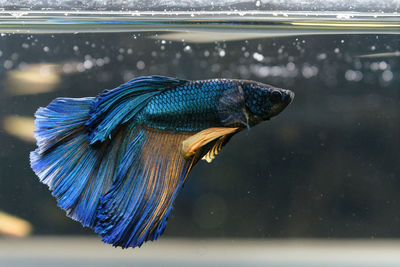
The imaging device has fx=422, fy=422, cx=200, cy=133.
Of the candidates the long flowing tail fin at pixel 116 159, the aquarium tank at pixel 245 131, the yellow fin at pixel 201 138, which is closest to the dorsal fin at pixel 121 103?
the long flowing tail fin at pixel 116 159

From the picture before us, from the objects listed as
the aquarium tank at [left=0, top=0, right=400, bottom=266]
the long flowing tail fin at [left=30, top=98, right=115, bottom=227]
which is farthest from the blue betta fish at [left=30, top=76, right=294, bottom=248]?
the aquarium tank at [left=0, top=0, right=400, bottom=266]

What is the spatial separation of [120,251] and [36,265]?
0.37 metres

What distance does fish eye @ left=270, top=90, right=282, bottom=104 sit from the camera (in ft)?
4.01

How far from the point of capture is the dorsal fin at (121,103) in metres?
1.26

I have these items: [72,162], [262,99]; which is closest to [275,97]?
[262,99]

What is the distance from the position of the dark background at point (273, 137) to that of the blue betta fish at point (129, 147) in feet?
1.89

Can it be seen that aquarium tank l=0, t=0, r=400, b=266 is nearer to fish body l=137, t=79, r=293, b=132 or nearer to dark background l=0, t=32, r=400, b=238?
dark background l=0, t=32, r=400, b=238

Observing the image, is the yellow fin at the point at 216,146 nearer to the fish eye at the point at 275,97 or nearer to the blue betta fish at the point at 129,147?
the blue betta fish at the point at 129,147

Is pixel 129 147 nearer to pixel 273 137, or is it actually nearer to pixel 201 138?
pixel 201 138

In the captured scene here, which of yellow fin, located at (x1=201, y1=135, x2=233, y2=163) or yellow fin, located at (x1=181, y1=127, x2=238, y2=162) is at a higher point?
yellow fin, located at (x1=181, y1=127, x2=238, y2=162)

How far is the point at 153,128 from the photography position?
4.17 feet

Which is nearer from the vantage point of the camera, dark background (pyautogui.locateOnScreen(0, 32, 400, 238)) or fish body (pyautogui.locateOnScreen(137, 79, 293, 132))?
fish body (pyautogui.locateOnScreen(137, 79, 293, 132))

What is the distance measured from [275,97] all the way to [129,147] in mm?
460

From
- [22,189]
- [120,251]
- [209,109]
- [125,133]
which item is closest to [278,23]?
[209,109]
